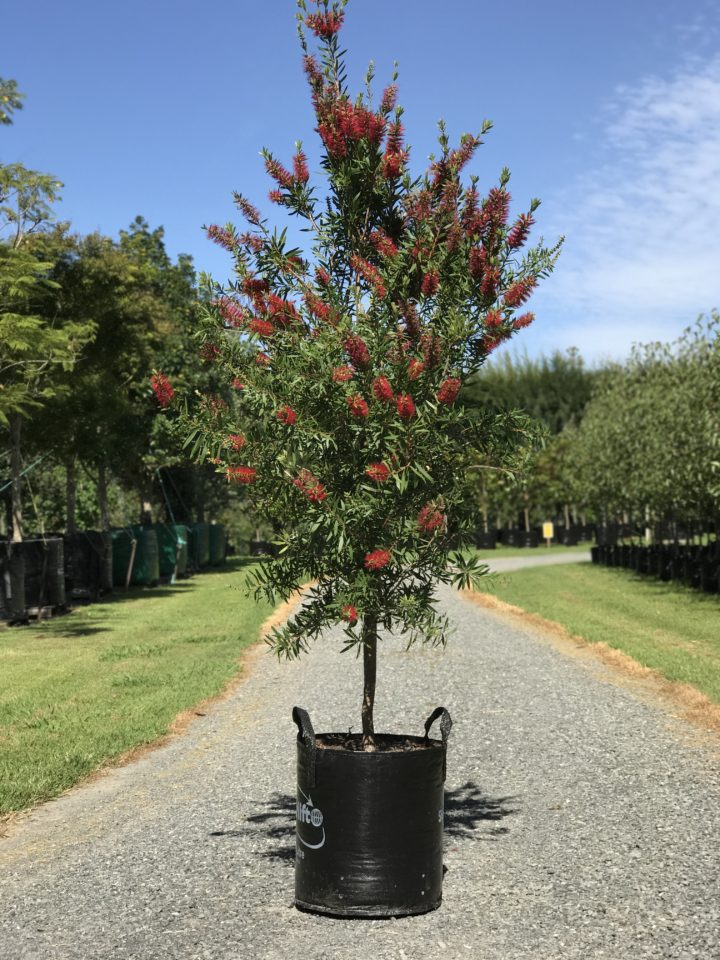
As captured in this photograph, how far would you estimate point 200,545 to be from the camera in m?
47.0

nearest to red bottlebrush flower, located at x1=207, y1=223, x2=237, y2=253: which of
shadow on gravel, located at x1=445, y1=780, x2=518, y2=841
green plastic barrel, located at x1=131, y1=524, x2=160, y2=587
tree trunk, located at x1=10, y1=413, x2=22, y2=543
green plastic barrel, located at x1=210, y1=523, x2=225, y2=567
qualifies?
shadow on gravel, located at x1=445, y1=780, x2=518, y2=841

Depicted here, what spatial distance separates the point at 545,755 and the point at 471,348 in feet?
16.2

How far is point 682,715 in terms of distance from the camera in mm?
11586

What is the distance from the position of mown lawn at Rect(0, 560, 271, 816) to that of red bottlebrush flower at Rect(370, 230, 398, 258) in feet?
8.68

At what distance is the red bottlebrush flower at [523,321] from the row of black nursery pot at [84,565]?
59.7ft

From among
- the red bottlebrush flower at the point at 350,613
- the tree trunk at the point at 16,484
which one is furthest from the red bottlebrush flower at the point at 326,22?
the tree trunk at the point at 16,484

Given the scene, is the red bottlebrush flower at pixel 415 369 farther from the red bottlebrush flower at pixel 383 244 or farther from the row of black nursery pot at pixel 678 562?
the row of black nursery pot at pixel 678 562

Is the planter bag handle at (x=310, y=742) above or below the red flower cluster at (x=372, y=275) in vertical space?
below

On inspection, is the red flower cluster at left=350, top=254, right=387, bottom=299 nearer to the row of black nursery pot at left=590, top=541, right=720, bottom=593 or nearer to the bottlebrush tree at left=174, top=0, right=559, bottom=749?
the bottlebrush tree at left=174, top=0, right=559, bottom=749

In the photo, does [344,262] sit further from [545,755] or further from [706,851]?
[545,755]

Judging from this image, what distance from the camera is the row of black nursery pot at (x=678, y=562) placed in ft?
99.9

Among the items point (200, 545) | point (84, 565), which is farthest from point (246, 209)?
point (200, 545)

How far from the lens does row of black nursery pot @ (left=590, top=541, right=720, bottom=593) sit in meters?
30.4

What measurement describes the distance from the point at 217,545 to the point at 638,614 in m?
30.1
